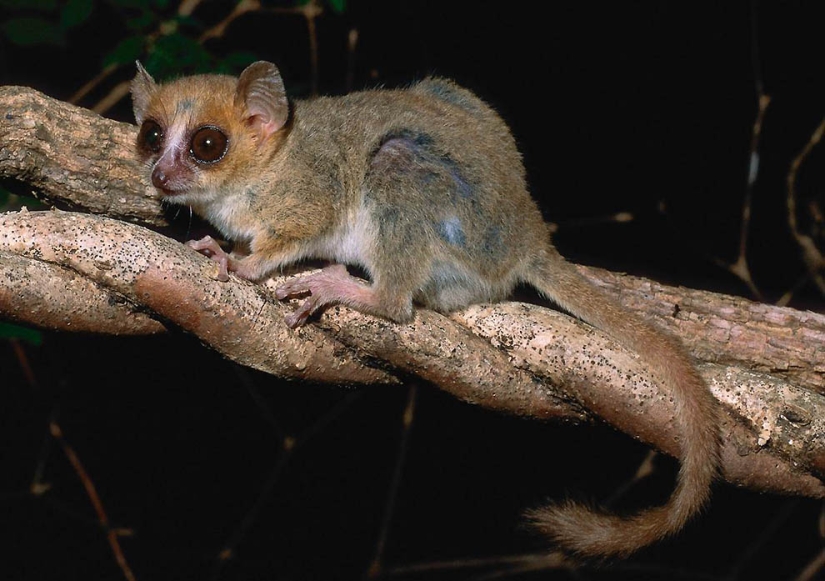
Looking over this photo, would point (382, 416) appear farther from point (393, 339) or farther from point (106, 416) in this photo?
point (393, 339)

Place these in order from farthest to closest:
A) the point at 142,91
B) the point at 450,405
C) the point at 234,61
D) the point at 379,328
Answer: the point at 450,405 < the point at 234,61 < the point at 142,91 < the point at 379,328

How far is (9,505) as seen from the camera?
3498 millimetres

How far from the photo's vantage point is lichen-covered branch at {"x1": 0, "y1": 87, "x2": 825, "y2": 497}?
2.02 meters

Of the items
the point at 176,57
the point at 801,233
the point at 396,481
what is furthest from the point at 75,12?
the point at 801,233

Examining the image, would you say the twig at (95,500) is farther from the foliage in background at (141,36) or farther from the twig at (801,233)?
the twig at (801,233)

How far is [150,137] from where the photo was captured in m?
2.43

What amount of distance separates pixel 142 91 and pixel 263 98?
0.40 m

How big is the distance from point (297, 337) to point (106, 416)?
1.80m

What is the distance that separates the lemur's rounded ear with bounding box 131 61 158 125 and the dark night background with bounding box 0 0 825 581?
108 cm

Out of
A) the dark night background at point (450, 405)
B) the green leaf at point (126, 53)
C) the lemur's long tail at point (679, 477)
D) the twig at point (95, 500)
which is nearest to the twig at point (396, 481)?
the dark night background at point (450, 405)

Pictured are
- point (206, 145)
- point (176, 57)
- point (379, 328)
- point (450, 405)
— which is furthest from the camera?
point (450, 405)

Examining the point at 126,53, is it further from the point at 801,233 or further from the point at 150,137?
the point at 801,233

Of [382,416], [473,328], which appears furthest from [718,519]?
[473,328]

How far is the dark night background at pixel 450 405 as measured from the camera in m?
3.55
